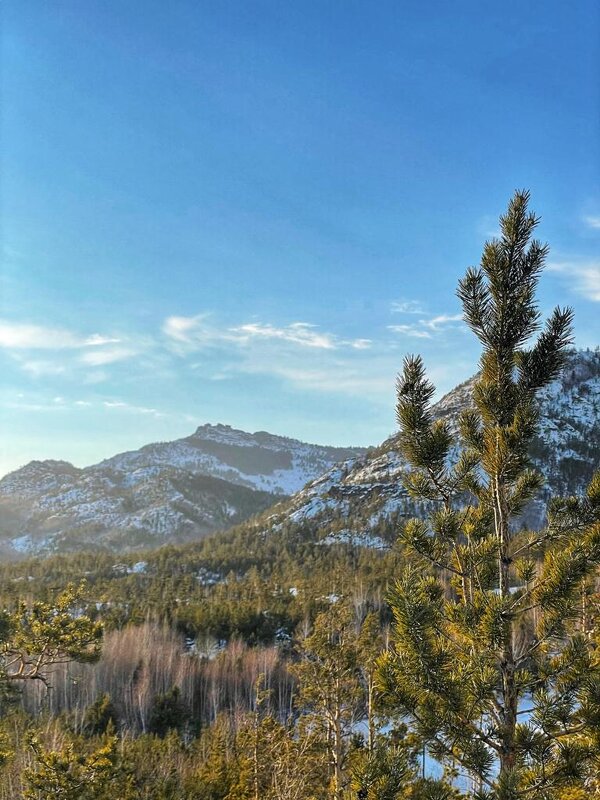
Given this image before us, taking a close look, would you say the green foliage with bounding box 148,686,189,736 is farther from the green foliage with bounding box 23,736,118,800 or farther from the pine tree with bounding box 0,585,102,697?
the pine tree with bounding box 0,585,102,697

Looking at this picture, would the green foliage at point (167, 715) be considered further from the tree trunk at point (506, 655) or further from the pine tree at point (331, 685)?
the tree trunk at point (506, 655)

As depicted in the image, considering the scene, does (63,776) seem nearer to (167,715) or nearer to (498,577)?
(498,577)

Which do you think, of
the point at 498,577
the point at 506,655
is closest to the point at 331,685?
the point at 498,577

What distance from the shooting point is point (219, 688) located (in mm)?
56969

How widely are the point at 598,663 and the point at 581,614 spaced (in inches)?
19.2

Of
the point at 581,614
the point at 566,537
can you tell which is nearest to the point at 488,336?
the point at 566,537

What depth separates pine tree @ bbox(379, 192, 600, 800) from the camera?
15.0 feet

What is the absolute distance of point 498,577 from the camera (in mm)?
5648

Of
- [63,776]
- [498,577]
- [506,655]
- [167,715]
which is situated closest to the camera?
[506,655]

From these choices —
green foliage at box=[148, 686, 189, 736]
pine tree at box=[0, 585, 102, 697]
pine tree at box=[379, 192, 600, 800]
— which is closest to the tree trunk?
pine tree at box=[379, 192, 600, 800]

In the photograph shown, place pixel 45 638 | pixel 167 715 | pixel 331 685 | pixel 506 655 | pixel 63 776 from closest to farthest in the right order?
pixel 506 655 → pixel 45 638 → pixel 63 776 → pixel 331 685 → pixel 167 715

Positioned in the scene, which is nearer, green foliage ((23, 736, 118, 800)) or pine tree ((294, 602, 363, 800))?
green foliage ((23, 736, 118, 800))

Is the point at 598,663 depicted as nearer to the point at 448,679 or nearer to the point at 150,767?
the point at 448,679

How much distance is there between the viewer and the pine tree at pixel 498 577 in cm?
457
